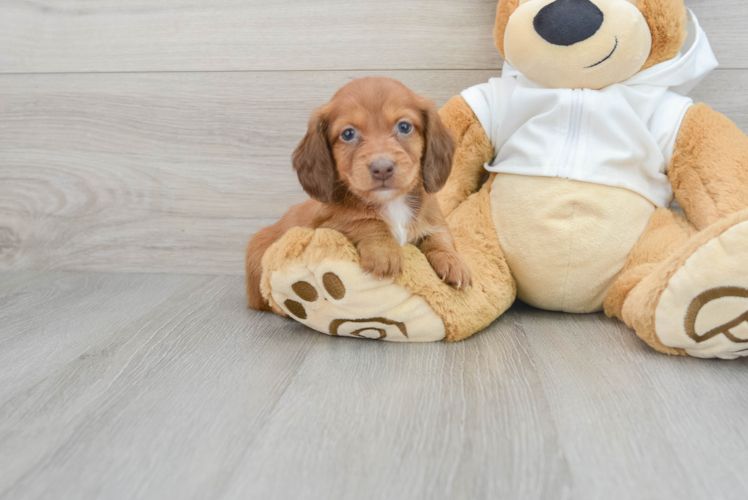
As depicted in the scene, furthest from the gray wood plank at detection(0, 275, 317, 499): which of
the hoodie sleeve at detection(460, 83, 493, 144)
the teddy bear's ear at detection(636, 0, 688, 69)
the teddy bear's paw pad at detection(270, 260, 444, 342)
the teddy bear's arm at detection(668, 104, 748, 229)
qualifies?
the teddy bear's ear at detection(636, 0, 688, 69)

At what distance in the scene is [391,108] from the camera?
1210 mm

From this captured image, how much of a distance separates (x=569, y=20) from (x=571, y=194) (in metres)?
0.41

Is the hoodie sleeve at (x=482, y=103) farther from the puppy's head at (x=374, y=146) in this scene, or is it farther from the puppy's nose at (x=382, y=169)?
the puppy's nose at (x=382, y=169)

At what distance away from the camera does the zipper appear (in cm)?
138

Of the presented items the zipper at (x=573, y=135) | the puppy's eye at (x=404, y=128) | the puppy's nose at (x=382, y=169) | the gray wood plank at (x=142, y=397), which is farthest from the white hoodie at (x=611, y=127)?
the gray wood plank at (x=142, y=397)

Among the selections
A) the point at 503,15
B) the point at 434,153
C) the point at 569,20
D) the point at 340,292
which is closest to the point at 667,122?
the point at 569,20

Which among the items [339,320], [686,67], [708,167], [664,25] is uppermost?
[664,25]

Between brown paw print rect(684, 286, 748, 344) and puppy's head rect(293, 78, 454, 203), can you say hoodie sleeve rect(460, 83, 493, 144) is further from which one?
brown paw print rect(684, 286, 748, 344)

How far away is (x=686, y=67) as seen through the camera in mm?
1404

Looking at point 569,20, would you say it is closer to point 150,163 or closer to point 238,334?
point 238,334

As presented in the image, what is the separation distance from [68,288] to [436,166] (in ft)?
4.67

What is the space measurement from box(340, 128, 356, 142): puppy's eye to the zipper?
541mm

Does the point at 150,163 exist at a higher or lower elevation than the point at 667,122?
lower

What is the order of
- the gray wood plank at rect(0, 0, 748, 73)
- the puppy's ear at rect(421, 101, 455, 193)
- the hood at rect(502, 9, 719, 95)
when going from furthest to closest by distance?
the gray wood plank at rect(0, 0, 748, 73)
the hood at rect(502, 9, 719, 95)
the puppy's ear at rect(421, 101, 455, 193)
